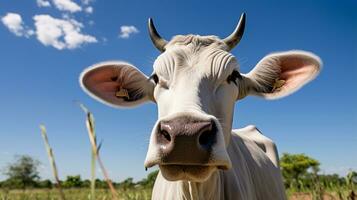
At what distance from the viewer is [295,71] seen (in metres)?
4.54

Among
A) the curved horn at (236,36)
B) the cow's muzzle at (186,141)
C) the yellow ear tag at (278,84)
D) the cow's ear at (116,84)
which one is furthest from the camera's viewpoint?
the yellow ear tag at (278,84)

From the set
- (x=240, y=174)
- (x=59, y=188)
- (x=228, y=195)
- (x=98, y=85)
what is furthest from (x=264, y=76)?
(x=59, y=188)

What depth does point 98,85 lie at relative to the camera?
4496 millimetres

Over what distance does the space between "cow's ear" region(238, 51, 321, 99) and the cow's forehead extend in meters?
0.67

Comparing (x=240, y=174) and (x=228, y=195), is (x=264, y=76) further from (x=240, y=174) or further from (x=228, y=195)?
(x=228, y=195)

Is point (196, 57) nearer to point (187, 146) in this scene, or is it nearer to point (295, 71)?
point (187, 146)

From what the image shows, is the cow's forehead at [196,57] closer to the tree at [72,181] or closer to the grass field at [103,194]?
the grass field at [103,194]

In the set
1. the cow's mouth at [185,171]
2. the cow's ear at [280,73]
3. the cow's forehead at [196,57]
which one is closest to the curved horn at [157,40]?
the cow's forehead at [196,57]

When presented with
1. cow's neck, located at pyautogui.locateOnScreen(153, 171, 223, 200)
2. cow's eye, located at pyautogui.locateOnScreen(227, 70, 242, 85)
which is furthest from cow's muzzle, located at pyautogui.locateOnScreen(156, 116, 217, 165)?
cow's eye, located at pyautogui.locateOnScreen(227, 70, 242, 85)

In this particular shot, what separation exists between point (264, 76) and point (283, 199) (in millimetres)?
2426

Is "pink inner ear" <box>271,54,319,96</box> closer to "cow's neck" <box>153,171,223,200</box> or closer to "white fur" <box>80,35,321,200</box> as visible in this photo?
"white fur" <box>80,35,321,200</box>

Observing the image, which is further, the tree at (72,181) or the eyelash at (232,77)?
the eyelash at (232,77)

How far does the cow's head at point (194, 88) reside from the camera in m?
2.56

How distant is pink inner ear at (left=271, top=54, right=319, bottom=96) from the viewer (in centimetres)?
441
